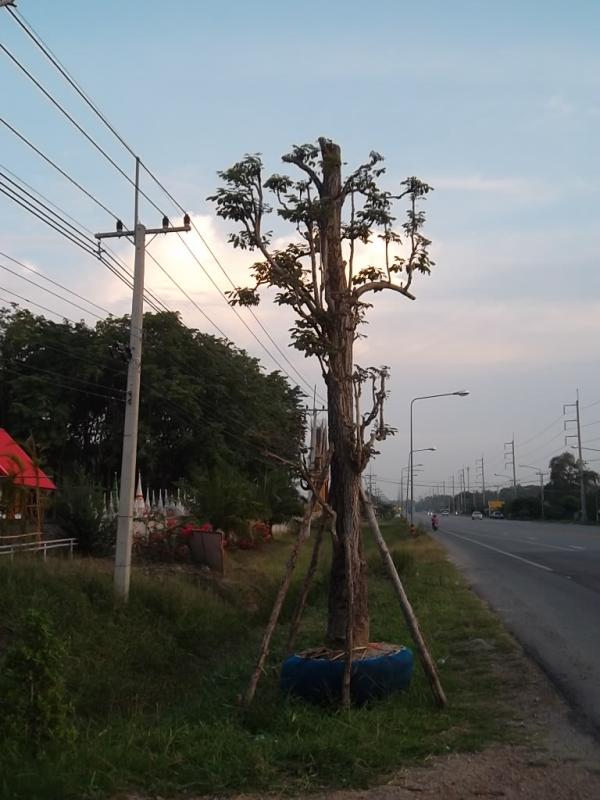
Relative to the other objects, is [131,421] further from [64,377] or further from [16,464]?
[64,377]

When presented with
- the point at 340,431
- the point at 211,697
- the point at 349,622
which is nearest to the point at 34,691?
the point at 349,622

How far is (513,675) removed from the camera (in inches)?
390

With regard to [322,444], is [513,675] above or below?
below

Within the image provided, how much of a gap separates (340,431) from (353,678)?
247 cm

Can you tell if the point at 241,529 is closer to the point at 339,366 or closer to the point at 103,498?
the point at 103,498

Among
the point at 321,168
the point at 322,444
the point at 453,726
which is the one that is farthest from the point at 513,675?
the point at 321,168

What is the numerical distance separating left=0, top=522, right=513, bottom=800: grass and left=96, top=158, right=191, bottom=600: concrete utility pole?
20.2 inches

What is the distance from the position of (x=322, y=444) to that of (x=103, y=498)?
10071 mm

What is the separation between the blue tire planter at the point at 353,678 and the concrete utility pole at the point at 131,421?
6.79 meters

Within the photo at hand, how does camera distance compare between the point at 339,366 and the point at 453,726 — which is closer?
the point at 453,726

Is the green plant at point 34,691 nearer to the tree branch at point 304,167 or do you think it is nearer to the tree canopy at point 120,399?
the tree branch at point 304,167

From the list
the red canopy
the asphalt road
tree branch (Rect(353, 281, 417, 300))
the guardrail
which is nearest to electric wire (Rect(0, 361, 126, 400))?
the red canopy

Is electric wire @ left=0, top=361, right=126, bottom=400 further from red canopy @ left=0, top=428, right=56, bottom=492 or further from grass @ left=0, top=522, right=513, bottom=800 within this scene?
grass @ left=0, top=522, right=513, bottom=800

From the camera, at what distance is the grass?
5.90 metres
